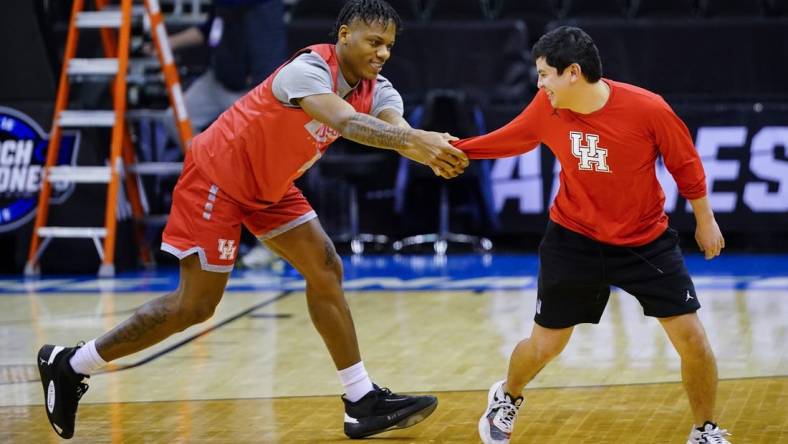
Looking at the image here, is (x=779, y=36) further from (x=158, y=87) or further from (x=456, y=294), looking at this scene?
(x=158, y=87)

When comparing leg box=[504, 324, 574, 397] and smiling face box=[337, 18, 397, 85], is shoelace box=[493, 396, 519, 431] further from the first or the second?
smiling face box=[337, 18, 397, 85]

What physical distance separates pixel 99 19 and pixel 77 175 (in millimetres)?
1260

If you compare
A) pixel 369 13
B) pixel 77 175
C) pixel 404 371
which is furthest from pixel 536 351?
pixel 77 175

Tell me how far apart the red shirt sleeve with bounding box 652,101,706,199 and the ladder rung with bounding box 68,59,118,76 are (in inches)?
261

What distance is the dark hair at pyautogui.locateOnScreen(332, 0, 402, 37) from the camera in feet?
17.3

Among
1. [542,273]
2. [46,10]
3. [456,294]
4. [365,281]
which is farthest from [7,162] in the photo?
[542,273]

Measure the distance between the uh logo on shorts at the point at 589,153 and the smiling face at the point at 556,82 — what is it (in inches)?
5.5

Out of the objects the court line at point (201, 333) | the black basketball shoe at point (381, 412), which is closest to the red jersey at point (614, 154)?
the black basketball shoe at point (381, 412)

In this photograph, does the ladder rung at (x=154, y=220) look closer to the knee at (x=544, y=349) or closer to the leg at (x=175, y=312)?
the leg at (x=175, y=312)

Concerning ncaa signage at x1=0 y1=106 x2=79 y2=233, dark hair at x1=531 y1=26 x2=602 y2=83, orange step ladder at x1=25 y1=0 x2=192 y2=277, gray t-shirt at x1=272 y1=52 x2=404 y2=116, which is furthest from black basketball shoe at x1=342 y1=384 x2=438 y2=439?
ncaa signage at x1=0 y1=106 x2=79 y2=233

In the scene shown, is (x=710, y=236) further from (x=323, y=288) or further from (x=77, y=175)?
(x=77, y=175)

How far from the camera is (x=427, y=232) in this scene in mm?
→ 12398

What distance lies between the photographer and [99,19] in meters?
10.6

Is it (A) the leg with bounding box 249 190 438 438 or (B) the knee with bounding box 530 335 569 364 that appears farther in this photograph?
(A) the leg with bounding box 249 190 438 438
